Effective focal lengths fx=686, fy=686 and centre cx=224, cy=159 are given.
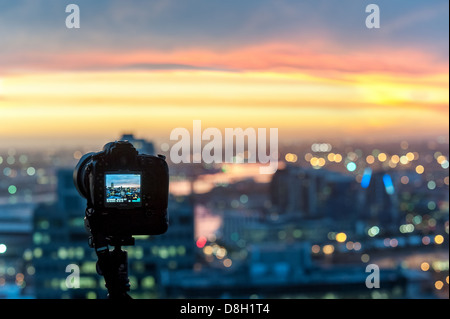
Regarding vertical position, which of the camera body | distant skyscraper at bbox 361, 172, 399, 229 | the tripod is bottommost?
distant skyscraper at bbox 361, 172, 399, 229

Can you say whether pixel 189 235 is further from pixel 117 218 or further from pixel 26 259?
pixel 117 218

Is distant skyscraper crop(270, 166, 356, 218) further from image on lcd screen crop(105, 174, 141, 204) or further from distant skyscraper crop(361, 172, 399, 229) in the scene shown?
image on lcd screen crop(105, 174, 141, 204)

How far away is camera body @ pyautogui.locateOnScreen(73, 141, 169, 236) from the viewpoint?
130 cm

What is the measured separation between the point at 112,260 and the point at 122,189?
0.47 ft

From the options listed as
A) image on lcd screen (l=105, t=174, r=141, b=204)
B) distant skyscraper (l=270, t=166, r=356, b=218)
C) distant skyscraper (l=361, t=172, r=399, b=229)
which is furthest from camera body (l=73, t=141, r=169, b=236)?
distant skyscraper (l=270, t=166, r=356, b=218)

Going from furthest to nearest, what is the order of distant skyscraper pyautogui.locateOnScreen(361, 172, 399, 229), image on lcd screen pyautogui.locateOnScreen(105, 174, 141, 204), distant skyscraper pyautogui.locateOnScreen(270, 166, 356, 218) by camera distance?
distant skyscraper pyautogui.locateOnScreen(270, 166, 356, 218), distant skyscraper pyautogui.locateOnScreen(361, 172, 399, 229), image on lcd screen pyautogui.locateOnScreen(105, 174, 141, 204)

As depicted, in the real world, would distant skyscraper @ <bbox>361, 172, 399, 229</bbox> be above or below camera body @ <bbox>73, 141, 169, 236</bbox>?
below

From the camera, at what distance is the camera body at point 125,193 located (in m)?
1.30

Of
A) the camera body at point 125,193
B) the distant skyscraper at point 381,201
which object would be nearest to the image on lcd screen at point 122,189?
the camera body at point 125,193

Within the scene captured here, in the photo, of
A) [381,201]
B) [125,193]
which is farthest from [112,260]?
[381,201]

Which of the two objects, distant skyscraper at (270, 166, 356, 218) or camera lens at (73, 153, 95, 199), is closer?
camera lens at (73, 153, 95, 199)
